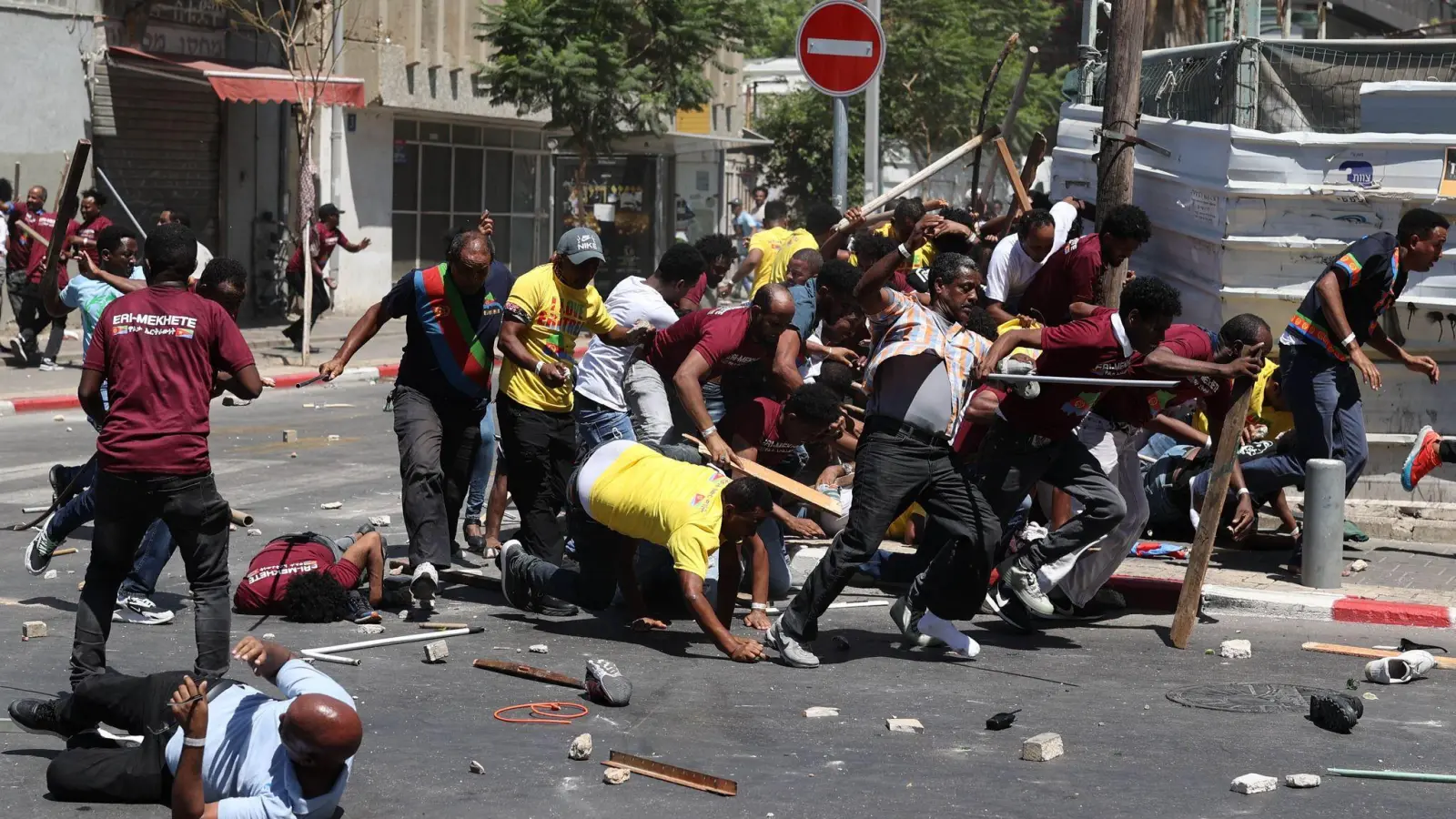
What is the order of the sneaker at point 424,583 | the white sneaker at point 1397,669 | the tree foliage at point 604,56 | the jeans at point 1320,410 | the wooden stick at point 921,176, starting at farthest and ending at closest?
the tree foliage at point 604,56, the wooden stick at point 921,176, the jeans at point 1320,410, the sneaker at point 424,583, the white sneaker at point 1397,669

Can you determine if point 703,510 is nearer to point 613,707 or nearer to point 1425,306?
point 613,707

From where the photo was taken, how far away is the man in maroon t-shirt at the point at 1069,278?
31.2ft

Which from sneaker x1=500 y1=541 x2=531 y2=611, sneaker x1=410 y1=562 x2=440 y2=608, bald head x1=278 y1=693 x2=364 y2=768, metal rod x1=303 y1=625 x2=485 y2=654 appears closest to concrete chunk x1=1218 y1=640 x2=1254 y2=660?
sneaker x1=500 y1=541 x2=531 y2=611

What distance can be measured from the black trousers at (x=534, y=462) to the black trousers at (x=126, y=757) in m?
3.36

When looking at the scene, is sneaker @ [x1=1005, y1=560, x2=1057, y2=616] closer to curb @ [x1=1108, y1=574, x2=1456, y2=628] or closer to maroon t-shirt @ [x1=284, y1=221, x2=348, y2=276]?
curb @ [x1=1108, y1=574, x2=1456, y2=628]

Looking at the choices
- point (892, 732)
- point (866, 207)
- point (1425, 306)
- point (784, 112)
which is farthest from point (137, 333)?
point (784, 112)

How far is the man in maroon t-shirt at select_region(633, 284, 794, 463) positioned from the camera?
802 cm

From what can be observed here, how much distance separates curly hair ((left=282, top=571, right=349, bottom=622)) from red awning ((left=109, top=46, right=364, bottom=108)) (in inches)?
591

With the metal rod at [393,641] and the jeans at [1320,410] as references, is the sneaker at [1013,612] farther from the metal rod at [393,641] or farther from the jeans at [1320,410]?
the metal rod at [393,641]

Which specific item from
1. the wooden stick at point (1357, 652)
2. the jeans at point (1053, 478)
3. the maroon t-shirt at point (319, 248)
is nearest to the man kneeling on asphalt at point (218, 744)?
the jeans at point (1053, 478)

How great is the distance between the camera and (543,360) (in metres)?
8.72

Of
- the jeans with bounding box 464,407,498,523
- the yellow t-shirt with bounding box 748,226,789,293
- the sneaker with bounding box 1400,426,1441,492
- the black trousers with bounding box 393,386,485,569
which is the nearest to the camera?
the black trousers with bounding box 393,386,485,569

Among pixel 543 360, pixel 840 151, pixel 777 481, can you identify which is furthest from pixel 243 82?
pixel 777 481

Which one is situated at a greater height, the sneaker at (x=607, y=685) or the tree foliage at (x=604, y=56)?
the tree foliage at (x=604, y=56)
